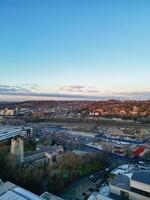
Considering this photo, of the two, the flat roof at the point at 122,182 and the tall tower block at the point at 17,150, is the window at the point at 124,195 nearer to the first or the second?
the flat roof at the point at 122,182

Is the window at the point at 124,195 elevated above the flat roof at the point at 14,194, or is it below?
below

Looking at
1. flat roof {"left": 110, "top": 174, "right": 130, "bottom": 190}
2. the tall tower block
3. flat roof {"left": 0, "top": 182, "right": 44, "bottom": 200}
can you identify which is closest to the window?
flat roof {"left": 110, "top": 174, "right": 130, "bottom": 190}

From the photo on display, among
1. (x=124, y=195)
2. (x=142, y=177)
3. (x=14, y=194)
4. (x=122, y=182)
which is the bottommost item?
(x=124, y=195)

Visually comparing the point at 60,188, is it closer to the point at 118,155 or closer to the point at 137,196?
the point at 137,196

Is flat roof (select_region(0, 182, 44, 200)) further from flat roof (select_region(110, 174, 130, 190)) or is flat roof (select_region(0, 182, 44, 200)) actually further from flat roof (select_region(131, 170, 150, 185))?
flat roof (select_region(131, 170, 150, 185))

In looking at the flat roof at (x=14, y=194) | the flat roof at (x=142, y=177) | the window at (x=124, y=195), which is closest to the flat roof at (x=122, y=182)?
the window at (x=124, y=195)

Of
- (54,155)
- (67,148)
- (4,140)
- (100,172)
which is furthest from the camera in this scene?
(4,140)

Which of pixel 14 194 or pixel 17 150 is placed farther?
pixel 17 150

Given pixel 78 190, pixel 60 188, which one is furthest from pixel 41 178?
pixel 78 190

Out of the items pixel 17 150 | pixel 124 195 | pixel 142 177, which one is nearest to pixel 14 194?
pixel 124 195

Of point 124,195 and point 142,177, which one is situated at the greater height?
point 142,177

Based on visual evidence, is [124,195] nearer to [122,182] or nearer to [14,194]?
[122,182]
